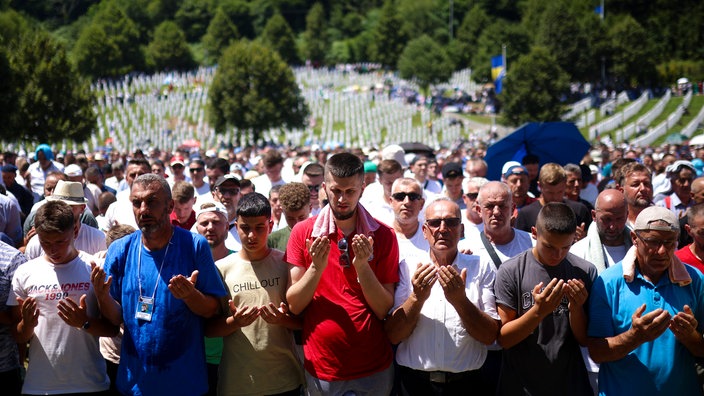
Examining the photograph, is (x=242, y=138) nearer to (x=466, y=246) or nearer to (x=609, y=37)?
(x=609, y=37)

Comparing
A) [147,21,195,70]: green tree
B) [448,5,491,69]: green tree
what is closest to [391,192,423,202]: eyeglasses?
[448,5,491,69]: green tree

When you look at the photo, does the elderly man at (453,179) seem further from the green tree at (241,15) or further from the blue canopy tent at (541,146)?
the green tree at (241,15)

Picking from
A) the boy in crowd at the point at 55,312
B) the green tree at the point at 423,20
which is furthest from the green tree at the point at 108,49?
the boy in crowd at the point at 55,312

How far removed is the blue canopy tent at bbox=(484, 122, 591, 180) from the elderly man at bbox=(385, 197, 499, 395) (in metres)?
5.72

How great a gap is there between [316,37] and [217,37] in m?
17.0

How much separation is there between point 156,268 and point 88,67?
109m

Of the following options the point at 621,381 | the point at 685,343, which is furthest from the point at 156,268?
the point at 685,343

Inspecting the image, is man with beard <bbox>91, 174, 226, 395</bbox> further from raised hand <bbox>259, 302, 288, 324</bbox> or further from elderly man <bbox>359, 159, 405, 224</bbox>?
elderly man <bbox>359, 159, 405, 224</bbox>

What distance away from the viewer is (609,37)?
7769cm

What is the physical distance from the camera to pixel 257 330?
16.8 ft

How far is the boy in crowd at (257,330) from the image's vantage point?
5.04m

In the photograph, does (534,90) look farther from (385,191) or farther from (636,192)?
(636,192)

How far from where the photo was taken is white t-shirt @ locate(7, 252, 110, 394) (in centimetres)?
498

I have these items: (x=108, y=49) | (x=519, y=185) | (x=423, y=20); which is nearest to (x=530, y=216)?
(x=519, y=185)
